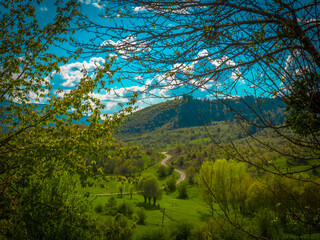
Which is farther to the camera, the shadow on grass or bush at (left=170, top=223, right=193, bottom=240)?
the shadow on grass

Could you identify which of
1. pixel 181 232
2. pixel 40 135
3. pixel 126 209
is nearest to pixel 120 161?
pixel 126 209

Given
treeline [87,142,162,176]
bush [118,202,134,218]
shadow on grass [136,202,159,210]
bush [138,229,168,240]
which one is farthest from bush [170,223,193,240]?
shadow on grass [136,202,159,210]

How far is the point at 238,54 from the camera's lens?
360 cm

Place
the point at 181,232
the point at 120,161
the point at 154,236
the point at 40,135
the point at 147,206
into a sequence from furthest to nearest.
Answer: the point at 120,161 → the point at 147,206 → the point at 181,232 → the point at 154,236 → the point at 40,135

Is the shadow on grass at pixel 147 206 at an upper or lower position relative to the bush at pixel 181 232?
lower

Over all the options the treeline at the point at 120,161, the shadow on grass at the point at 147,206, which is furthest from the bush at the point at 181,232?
the shadow on grass at the point at 147,206

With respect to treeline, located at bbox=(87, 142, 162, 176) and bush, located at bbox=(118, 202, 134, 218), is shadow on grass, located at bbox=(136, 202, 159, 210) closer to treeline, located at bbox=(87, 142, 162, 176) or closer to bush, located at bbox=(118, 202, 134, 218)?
treeline, located at bbox=(87, 142, 162, 176)

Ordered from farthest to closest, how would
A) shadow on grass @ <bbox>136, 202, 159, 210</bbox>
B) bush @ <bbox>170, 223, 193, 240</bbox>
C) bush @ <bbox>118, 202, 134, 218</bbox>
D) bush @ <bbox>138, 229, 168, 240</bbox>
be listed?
shadow on grass @ <bbox>136, 202, 159, 210</bbox>
bush @ <bbox>118, 202, 134, 218</bbox>
bush @ <bbox>170, 223, 193, 240</bbox>
bush @ <bbox>138, 229, 168, 240</bbox>

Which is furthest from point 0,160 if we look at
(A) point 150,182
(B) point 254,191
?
(A) point 150,182

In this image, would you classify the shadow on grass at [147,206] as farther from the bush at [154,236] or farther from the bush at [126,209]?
the bush at [154,236]

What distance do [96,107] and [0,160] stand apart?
2.99 m

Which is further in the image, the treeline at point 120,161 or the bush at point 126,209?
the bush at point 126,209

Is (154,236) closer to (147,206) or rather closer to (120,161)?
(147,206)

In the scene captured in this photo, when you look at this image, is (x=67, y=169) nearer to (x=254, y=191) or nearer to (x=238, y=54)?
(x=238, y=54)
